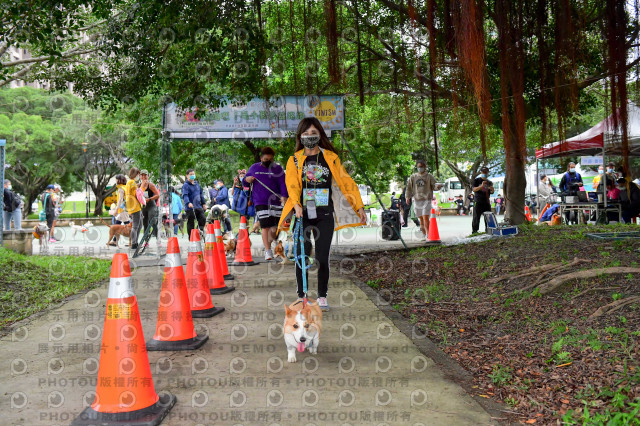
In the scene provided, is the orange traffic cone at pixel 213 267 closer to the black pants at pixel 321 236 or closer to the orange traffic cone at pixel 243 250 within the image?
the black pants at pixel 321 236

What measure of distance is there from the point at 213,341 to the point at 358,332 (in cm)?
124

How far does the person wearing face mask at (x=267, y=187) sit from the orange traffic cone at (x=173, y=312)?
441cm

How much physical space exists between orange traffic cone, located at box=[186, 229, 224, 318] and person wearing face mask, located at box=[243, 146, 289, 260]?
3.34 m

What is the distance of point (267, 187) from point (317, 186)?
3.43 metres

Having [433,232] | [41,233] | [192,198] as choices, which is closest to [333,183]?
[433,232]

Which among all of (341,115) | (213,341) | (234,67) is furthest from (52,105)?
(213,341)

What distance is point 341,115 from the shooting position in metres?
12.5

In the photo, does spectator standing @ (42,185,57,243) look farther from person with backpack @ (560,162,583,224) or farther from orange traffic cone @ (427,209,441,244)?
person with backpack @ (560,162,583,224)

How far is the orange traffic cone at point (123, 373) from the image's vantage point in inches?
114

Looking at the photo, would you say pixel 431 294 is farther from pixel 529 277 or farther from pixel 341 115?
pixel 341 115

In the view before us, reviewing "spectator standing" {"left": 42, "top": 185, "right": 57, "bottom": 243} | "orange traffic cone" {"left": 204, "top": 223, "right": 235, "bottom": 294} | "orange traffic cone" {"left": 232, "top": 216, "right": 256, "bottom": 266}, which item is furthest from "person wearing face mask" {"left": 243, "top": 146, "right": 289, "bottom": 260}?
"spectator standing" {"left": 42, "top": 185, "right": 57, "bottom": 243}

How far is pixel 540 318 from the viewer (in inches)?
187

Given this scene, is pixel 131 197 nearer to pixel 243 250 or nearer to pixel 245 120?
pixel 245 120

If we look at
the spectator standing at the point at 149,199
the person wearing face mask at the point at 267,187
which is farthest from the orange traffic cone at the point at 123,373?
the spectator standing at the point at 149,199
